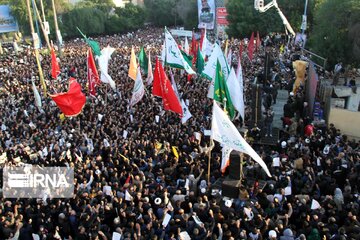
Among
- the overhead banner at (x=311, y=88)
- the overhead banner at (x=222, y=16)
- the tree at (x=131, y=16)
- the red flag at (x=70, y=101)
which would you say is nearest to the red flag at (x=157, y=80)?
the red flag at (x=70, y=101)

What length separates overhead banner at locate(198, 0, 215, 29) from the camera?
4656cm

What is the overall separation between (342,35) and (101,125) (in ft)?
47.0

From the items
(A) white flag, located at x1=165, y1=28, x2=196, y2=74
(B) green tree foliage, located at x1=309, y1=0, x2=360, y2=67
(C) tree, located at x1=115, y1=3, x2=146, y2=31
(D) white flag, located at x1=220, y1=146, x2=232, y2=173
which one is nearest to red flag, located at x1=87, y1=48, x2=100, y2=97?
(A) white flag, located at x1=165, y1=28, x2=196, y2=74

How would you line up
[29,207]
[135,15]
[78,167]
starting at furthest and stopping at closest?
[135,15] → [78,167] → [29,207]

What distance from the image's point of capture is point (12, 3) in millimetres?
47531

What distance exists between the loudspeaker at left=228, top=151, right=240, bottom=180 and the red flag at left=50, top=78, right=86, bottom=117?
7067 millimetres

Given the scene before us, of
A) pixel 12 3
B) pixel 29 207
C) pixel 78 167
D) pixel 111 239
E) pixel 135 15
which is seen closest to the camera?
pixel 111 239

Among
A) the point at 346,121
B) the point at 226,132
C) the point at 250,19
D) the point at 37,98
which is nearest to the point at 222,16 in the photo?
the point at 250,19

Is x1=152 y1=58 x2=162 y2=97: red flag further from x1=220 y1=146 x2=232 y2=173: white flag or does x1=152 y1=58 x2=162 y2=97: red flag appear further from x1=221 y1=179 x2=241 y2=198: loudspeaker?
x1=221 y1=179 x2=241 y2=198: loudspeaker

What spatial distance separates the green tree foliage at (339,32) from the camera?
70.7 ft

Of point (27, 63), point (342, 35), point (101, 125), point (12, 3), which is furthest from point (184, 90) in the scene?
point (12, 3)

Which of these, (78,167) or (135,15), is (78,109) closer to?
(78,167)

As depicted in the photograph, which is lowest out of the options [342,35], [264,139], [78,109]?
[264,139]

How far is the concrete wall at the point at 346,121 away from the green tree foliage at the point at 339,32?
298 inches
